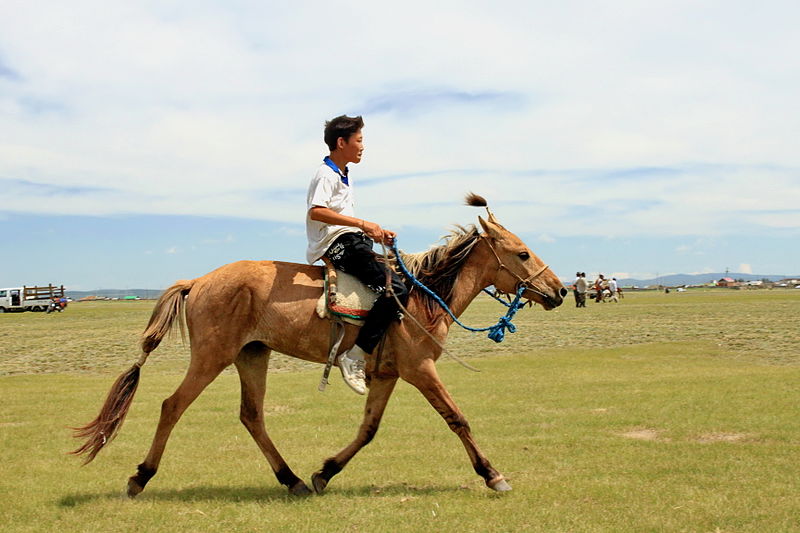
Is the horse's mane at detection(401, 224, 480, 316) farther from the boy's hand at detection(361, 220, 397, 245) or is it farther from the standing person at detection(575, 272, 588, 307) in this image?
the standing person at detection(575, 272, 588, 307)

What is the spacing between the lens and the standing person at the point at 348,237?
22.9 ft

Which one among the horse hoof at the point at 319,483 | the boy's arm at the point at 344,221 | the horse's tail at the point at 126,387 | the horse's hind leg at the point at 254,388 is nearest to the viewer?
the boy's arm at the point at 344,221

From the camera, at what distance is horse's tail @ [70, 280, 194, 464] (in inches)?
281

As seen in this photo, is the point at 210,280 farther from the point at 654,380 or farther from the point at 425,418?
the point at 654,380

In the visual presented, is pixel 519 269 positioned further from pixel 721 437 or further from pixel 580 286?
pixel 580 286

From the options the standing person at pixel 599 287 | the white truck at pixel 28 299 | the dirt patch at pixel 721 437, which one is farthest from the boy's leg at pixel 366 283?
the white truck at pixel 28 299

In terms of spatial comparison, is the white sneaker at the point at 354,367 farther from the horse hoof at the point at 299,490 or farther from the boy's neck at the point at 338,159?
the boy's neck at the point at 338,159

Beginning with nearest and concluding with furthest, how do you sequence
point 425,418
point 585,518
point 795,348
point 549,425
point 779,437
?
point 585,518 → point 779,437 → point 549,425 → point 425,418 → point 795,348

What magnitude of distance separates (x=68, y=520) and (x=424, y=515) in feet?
9.99

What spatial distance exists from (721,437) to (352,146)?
6127 mm

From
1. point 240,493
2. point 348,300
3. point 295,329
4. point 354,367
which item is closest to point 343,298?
point 348,300

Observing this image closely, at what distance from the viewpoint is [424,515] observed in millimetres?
6297

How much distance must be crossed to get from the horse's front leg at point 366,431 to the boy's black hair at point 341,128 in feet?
8.05

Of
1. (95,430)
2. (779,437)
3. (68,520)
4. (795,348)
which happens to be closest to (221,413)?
(95,430)
